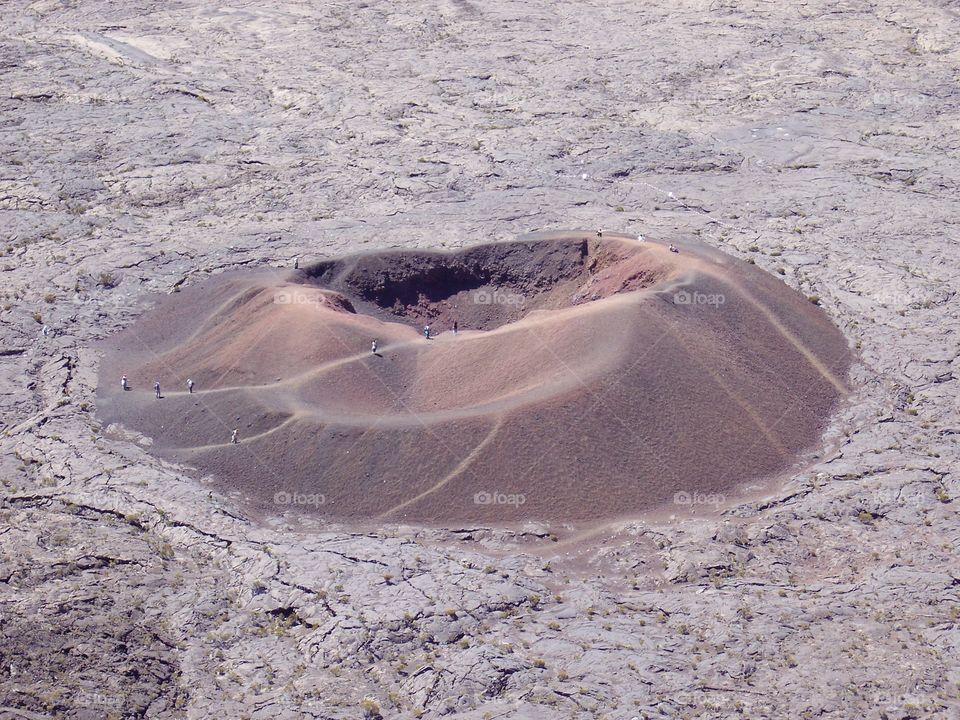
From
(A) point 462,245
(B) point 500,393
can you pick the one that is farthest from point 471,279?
(B) point 500,393

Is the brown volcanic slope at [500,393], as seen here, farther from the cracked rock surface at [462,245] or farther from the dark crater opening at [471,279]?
the cracked rock surface at [462,245]

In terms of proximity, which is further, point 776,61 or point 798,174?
point 776,61

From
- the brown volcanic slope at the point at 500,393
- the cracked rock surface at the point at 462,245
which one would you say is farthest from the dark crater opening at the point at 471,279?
the cracked rock surface at the point at 462,245

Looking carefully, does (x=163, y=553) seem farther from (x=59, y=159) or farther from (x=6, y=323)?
(x=59, y=159)

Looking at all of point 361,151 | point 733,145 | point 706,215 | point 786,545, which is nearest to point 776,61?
point 733,145

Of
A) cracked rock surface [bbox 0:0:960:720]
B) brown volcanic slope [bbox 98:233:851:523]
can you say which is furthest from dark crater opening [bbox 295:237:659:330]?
cracked rock surface [bbox 0:0:960:720]

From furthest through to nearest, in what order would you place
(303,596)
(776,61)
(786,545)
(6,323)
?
(776,61) → (6,323) → (786,545) → (303,596)
